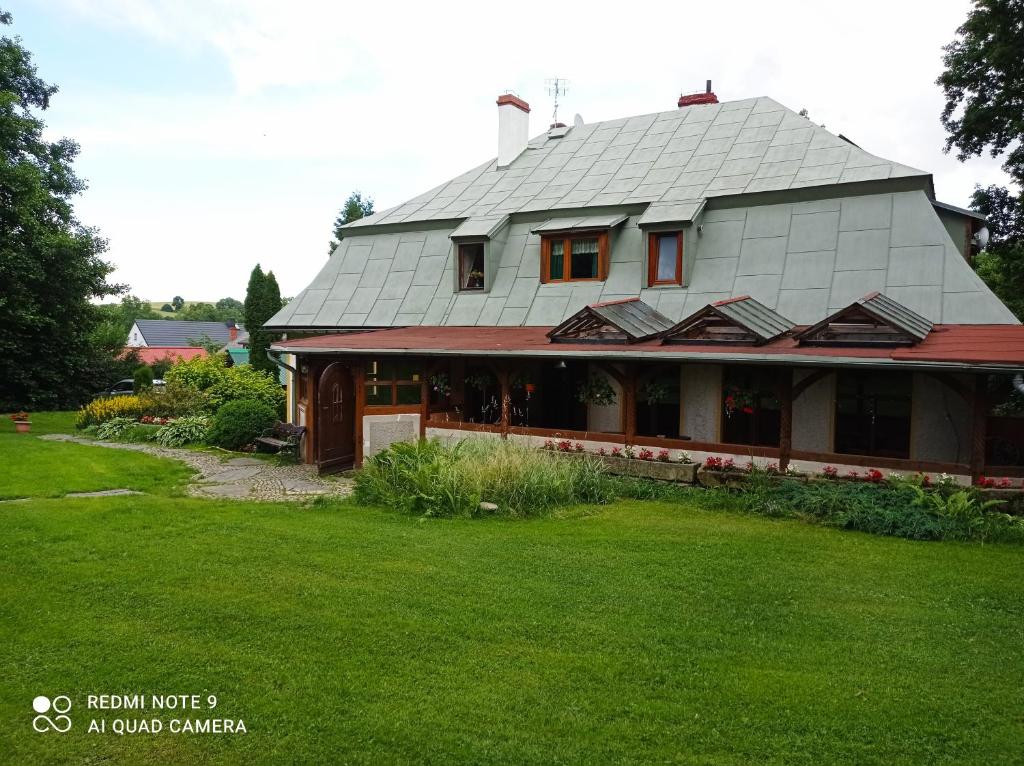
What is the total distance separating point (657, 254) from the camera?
571 inches

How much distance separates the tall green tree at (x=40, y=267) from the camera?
76.0 feet

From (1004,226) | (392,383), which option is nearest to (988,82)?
(1004,226)

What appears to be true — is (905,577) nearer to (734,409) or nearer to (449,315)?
(734,409)

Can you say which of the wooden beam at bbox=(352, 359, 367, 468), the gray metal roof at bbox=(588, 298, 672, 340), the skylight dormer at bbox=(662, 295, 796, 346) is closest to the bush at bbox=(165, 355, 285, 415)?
the wooden beam at bbox=(352, 359, 367, 468)

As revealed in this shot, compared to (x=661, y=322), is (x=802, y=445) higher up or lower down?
lower down

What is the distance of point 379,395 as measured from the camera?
1405cm

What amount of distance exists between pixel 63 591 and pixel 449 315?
1080 cm

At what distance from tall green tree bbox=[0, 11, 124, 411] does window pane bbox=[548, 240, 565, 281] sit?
1796 centimetres

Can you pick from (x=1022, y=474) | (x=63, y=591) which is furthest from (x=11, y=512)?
(x=1022, y=474)

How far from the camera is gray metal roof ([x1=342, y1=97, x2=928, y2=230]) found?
14336 millimetres

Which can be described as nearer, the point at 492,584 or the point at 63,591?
the point at 63,591

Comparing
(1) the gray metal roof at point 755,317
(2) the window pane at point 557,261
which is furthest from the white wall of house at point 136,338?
(1) the gray metal roof at point 755,317

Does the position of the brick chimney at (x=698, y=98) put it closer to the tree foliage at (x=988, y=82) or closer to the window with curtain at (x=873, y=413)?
the tree foliage at (x=988, y=82)

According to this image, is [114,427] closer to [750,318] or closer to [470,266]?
[470,266]
